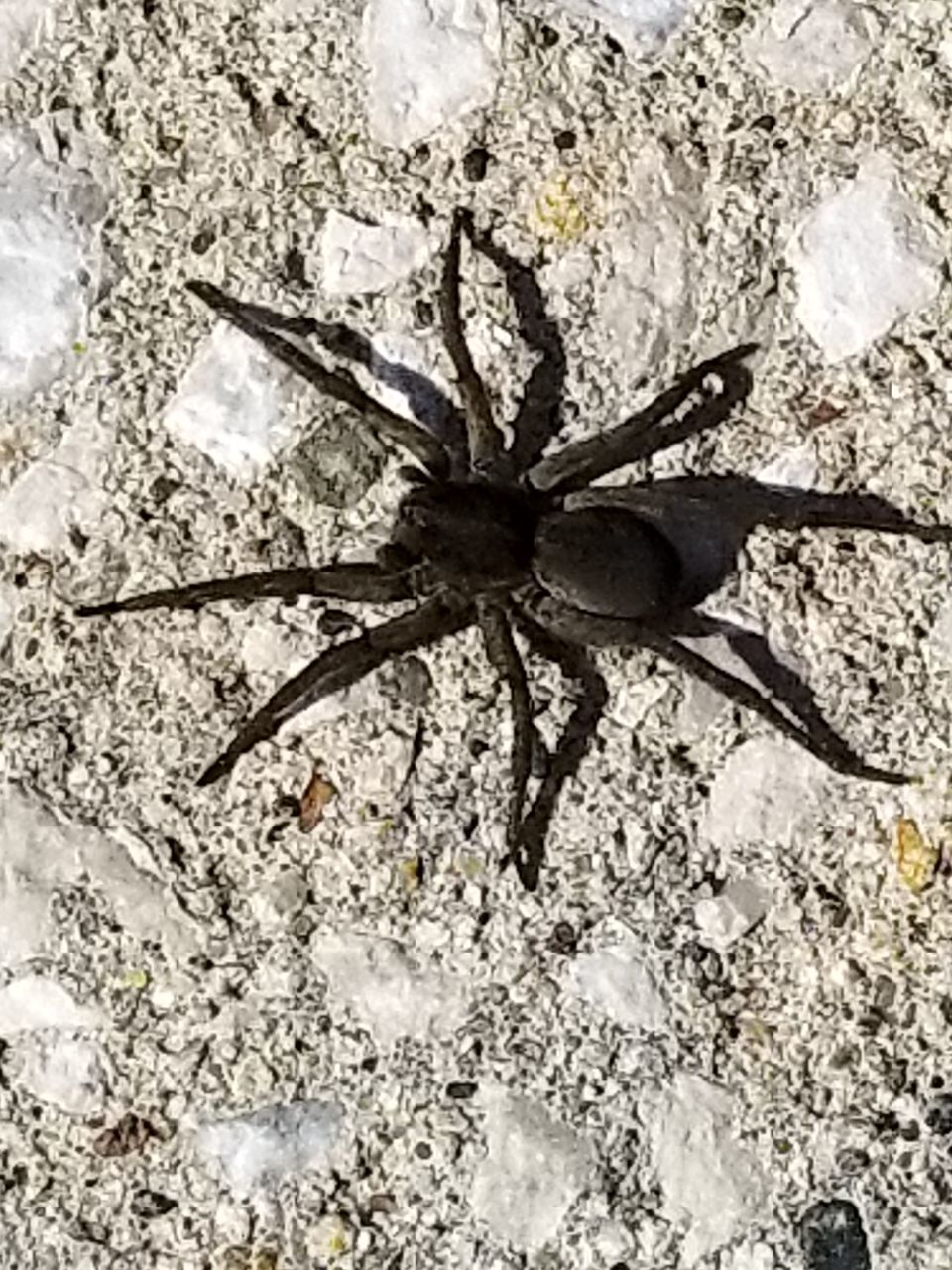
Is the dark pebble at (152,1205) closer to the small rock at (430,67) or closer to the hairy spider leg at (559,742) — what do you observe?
the hairy spider leg at (559,742)

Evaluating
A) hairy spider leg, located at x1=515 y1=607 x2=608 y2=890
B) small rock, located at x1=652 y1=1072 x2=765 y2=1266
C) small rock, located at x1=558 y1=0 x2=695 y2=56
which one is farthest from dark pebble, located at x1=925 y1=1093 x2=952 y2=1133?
small rock, located at x1=558 y1=0 x2=695 y2=56

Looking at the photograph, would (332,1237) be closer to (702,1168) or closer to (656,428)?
(702,1168)

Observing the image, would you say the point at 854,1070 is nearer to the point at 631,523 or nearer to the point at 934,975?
the point at 934,975

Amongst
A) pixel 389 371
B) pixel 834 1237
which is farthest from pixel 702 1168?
pixel 389 371

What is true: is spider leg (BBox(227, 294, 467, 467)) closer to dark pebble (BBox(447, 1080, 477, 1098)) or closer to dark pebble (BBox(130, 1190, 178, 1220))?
dark pebble (BBox(447, 1080, 477, 1098))

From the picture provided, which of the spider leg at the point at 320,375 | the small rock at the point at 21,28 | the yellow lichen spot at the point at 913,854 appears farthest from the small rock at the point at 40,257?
the yellow lichen spot at the point at 913,854

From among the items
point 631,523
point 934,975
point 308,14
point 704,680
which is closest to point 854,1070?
point 934,975
